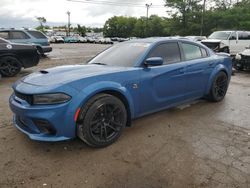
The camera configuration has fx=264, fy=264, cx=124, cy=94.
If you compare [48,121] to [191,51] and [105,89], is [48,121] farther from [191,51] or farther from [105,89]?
[191,51]

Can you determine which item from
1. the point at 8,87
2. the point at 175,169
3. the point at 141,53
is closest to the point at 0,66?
the point at 8,87

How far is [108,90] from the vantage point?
3688 mm

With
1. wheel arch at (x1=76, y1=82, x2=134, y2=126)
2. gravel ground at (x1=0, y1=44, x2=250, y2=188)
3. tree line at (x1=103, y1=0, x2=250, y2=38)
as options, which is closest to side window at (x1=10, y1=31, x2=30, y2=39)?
gravel ground at (x1=0, y1=44, x2=250, y2=188)

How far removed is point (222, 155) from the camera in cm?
350

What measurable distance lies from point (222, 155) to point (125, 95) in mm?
1549

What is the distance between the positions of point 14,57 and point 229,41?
12171mm

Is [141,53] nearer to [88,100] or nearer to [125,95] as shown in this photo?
[125,95]

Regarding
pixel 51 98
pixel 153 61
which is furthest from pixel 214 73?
pixel 51 98

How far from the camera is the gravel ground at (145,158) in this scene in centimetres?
292

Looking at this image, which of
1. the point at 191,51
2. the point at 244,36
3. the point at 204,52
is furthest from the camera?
the point at 244,36

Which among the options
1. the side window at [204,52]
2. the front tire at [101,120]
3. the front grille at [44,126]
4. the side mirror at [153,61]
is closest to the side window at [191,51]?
the side window at [204,52]

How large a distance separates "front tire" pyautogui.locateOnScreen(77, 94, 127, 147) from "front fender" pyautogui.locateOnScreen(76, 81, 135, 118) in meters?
0.08

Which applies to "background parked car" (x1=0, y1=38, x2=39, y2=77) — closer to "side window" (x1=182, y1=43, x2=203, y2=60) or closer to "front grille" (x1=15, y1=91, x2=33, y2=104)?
"front grille" (x1=15, y1=91, x2=33, y2=104)

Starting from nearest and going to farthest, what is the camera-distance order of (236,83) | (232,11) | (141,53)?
(141,53) → (236,83) → (232,11)
